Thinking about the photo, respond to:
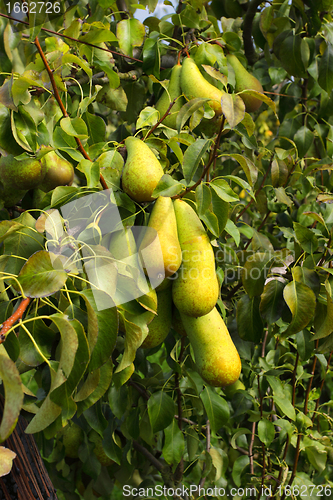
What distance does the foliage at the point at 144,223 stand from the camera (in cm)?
64

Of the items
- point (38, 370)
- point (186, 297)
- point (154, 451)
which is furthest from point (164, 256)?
point (154, 451)

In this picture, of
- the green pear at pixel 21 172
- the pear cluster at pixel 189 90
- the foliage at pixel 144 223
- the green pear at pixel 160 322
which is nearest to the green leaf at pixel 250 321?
the foliage at pixel 144 223

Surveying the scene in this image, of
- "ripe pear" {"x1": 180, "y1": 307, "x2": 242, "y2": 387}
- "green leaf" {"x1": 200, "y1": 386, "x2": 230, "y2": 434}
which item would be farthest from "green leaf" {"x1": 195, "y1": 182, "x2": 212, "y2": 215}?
"green leaf" {"x1": 200, "y1": 386, "x2": 230, "y2": 434}

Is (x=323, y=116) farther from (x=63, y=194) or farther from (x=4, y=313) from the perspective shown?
(x=4, y=313)

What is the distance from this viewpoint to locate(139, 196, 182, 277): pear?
2.30 ft

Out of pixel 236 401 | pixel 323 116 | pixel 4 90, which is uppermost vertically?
pixel 4 90

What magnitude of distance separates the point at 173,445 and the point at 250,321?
38cm

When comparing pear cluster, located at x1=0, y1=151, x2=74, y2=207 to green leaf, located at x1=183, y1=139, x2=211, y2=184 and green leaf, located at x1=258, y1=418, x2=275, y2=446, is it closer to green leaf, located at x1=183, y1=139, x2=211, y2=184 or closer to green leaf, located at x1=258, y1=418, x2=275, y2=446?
green leaf, located at x1=183, y1=139, x2=211, y2=184

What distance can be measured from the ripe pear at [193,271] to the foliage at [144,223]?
1.6 inches

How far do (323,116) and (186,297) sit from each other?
105cm

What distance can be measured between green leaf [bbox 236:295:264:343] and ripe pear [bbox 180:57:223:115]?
476 mm

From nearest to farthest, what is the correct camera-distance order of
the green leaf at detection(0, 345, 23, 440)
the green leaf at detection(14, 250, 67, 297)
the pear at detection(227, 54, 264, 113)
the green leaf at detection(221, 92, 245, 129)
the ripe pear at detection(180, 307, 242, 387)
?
1. the green leaf at detection(0, 345, 23, 440)
2. the green leaf at detection(14, 250, 67, 297)
3. the green leaf at detection(221, 92, 245, 129)
4. the ripe pear at detection(180, 307, 242, 387)
5. the pear at detection(227, 54, 264, 113)

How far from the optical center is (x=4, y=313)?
660 millimetres

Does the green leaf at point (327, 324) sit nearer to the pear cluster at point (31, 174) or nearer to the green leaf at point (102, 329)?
the green leaf at point (102, 329)
